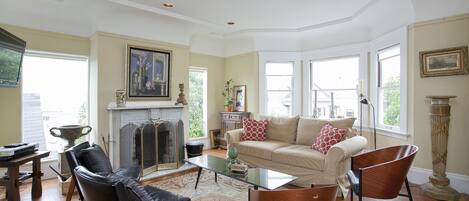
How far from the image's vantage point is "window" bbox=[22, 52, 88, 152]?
3715mm

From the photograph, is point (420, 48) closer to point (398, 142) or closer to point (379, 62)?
point (379, 62)

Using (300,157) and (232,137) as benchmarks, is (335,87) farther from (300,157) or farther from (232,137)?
(232,137)

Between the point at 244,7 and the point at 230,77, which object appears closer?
the point at 244,7

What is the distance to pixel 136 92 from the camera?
421cm

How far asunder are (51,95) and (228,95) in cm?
352

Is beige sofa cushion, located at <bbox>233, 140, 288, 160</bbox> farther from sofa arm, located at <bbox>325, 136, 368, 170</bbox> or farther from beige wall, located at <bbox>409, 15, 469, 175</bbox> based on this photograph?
beige wall, located at <bbox>409, 15, 469, 175</bbox>

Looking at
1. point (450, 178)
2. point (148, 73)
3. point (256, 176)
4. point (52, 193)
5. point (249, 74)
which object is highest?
point (249, 74)

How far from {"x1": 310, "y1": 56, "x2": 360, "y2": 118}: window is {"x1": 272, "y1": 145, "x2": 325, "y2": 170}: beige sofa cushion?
1.71 metres

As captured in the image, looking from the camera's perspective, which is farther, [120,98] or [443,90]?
[120,98]

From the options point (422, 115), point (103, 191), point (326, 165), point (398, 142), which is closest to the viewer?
point (103, 191)

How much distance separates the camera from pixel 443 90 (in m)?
3.24

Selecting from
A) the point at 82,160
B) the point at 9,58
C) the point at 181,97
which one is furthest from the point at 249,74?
the point at 9,58

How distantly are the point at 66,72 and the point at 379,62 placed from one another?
5.40 m

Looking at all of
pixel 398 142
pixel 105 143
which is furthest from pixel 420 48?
pixel 105 143
